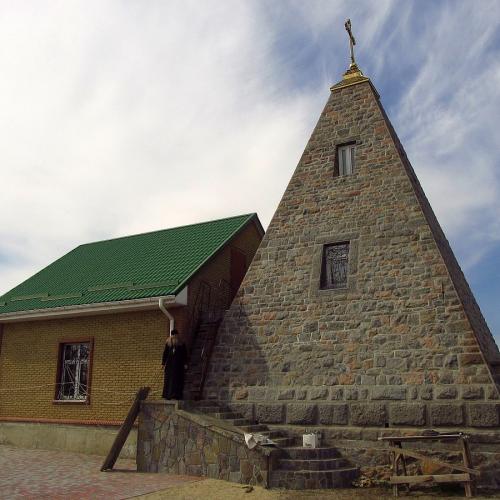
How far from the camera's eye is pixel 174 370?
37.5 ft

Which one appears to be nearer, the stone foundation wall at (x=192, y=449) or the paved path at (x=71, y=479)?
Answer: the paved path at (x=71, y=479)

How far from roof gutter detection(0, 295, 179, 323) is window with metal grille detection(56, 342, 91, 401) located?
0.86m

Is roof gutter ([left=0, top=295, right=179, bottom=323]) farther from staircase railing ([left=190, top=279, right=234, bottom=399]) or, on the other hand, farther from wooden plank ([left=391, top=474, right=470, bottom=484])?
wooden plank ([left=391, top=474, right=470, bottom=484])

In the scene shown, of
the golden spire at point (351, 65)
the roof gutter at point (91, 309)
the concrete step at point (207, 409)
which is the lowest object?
the concrete step at point (207, 409)

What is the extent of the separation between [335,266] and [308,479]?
464 cm

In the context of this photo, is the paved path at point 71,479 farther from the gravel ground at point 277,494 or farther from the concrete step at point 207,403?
the concrete step at point 207,403

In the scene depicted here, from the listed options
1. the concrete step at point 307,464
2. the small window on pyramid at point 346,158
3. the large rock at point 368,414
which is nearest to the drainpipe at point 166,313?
the concrete step at point 307,464

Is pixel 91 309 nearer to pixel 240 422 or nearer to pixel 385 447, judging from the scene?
pixel 240 422

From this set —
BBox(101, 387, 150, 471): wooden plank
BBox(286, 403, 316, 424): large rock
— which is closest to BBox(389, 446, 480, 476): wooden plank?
BBox(286, 403, 316, 424): large rock

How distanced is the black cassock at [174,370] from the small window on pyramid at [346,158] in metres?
5.50

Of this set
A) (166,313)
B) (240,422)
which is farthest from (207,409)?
(166,313)

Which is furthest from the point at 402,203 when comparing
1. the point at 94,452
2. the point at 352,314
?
the point at 94,452

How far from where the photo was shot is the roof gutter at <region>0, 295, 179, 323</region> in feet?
40.7

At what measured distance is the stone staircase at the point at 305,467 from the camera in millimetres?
8828
